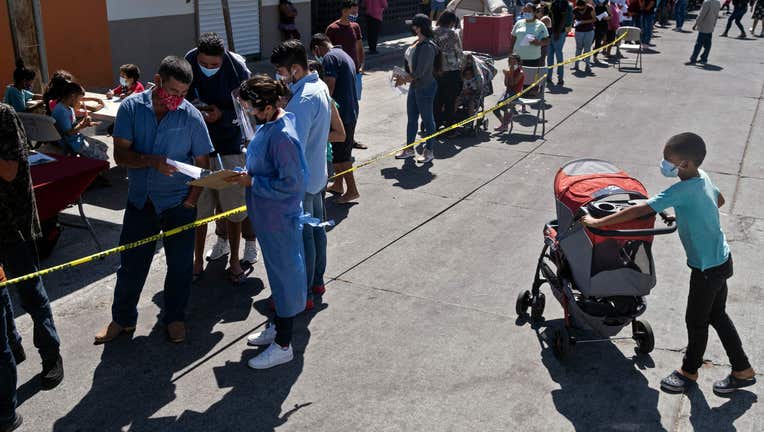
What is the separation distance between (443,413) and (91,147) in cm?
547

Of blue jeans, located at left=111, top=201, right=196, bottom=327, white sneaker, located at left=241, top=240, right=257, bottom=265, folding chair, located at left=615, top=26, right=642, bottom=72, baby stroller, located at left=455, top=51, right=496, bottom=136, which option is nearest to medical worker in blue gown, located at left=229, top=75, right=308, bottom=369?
blue jeans, located at left=111, top=201, right=196, bottom=327

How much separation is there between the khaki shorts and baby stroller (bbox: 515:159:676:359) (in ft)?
Answer: 8.39

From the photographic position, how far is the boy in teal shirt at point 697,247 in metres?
4.66

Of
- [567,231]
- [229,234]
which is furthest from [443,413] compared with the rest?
[229,234]

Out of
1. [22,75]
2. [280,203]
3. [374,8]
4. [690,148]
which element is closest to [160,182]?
[280,203]

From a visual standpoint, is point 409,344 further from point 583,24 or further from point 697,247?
point 583,24

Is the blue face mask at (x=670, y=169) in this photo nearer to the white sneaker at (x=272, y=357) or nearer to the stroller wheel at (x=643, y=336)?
the stroller wheel at (x=643, y=336)

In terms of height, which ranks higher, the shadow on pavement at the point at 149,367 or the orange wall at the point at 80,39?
the orange wall at the point at 80,39

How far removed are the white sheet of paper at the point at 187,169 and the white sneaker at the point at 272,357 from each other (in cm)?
125

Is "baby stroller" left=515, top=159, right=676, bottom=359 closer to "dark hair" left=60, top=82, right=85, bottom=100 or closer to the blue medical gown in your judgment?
the blue medical gown

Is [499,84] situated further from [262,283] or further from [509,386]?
[509,386]

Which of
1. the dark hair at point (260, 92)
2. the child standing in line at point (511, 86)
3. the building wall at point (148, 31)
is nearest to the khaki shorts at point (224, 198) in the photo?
the dark hair at point (260, 92)

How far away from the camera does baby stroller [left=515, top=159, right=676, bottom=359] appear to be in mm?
5090

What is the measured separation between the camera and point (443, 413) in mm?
4723
